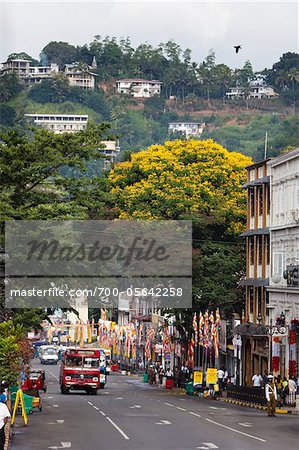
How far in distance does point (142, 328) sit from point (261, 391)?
78336 millimetres

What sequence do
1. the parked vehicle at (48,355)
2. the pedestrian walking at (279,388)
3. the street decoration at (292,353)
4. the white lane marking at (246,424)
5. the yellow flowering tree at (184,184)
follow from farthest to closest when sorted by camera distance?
the parked vehicle at (48,355) → the yellow flowering tree at (184,184) → the street decoration at (292,353) → the pedestrian walking at (279,388) → the white lane marking at (246,424)

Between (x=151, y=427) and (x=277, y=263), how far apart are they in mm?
31767

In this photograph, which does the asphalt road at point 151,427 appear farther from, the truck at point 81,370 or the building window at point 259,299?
the building window at point 259,299

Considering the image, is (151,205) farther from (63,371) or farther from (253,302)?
(63,371)

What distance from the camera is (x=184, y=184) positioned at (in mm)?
84375

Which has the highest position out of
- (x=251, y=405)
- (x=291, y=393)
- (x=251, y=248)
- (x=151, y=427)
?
(x=251, y=248)

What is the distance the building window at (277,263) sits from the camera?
7194cm

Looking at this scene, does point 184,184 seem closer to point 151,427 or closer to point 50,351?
point 151,427

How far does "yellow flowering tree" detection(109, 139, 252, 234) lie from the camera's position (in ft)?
271

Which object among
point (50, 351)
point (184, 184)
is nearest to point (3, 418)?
point (184, 184)

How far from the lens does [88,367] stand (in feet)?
233

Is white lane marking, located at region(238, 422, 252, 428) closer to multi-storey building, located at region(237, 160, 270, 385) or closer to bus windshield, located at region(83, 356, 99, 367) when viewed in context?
bus windshield, located at region(83, 356, 99, 367)

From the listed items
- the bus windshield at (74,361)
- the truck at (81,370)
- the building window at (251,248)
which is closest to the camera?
the bus windshield at (74,361)

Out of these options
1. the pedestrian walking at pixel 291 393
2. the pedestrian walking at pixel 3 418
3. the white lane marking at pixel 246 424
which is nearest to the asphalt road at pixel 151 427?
the white lane marking at pixel 246 424
